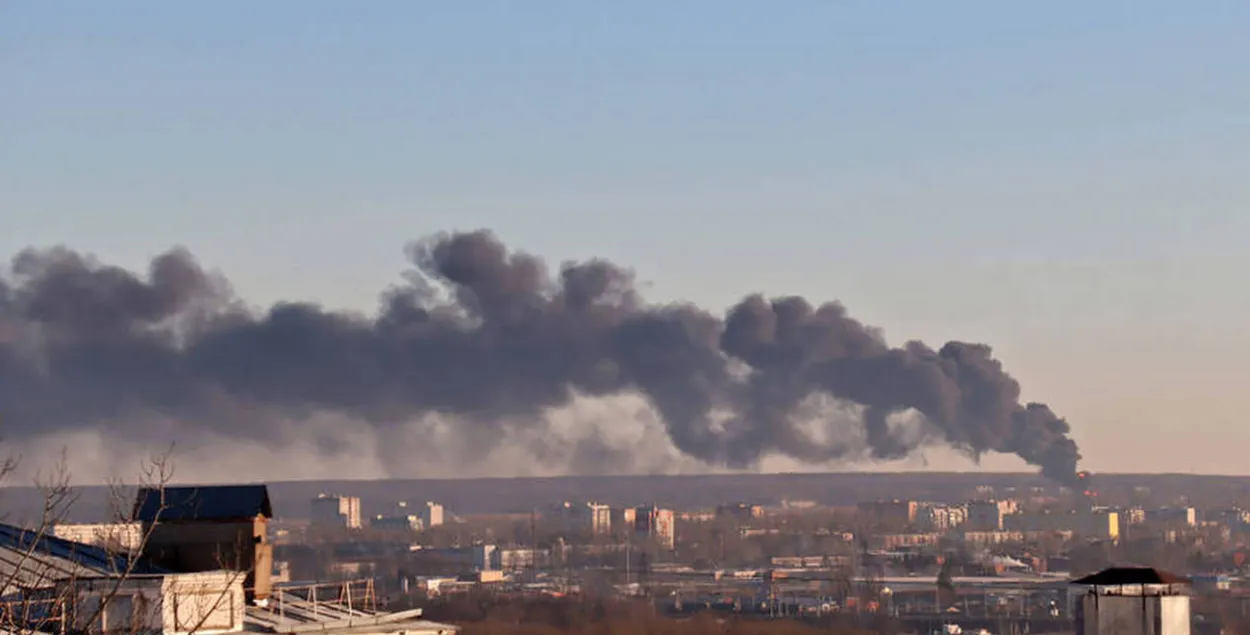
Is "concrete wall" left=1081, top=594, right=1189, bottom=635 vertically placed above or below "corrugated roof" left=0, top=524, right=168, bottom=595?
below

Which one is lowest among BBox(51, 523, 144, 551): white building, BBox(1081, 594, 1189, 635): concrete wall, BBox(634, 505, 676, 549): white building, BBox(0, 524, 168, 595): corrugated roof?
BBox(1081, 594, 1189, 635): concrete wall

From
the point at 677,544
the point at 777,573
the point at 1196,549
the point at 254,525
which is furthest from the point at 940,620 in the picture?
the point at 254,525

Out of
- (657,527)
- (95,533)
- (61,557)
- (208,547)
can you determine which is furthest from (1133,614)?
(657,527)

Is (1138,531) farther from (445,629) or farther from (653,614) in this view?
(445,629)

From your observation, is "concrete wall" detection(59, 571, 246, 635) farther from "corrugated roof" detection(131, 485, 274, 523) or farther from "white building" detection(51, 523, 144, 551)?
"corrugated roof" detection(131, 485, 274, 523)

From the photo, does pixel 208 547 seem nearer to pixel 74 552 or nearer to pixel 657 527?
pixel 74 552

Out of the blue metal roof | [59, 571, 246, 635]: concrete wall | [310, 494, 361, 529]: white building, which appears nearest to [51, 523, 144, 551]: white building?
the blue metal roof
